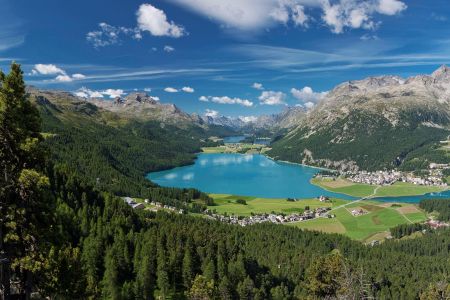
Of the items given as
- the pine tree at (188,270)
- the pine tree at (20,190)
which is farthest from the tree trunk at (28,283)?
the pine tree at (188,270)

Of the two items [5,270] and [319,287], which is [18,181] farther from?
[319,287]

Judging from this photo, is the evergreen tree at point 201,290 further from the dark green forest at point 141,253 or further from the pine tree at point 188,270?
the pine tree at point 188,270

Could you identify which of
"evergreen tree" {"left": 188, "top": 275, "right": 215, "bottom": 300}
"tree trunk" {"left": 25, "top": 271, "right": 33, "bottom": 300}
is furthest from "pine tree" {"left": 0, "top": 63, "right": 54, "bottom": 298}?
"evergreen tree" {"left": 188, "top": 275, "right": 215, "bottom": 300}

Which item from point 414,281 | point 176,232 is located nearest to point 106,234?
point 176,232

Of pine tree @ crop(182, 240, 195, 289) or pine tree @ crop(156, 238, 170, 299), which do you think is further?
pine tree @ crop(182, 240, 195, 289)

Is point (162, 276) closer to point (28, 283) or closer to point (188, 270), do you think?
point (188, 270)

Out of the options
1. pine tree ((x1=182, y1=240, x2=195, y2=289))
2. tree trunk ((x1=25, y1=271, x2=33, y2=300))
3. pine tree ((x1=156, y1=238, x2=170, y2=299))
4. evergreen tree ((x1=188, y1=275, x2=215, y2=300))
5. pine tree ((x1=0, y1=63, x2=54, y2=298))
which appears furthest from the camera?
pine tree ((x1=182, y1=240, x2=195, y2=289))

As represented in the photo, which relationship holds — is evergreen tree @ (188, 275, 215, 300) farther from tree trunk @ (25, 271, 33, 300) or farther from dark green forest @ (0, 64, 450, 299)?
tree trunk @ (25, 271, 33, 300)

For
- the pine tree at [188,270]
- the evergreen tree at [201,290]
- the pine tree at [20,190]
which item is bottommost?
the pine tree at [188,270]
